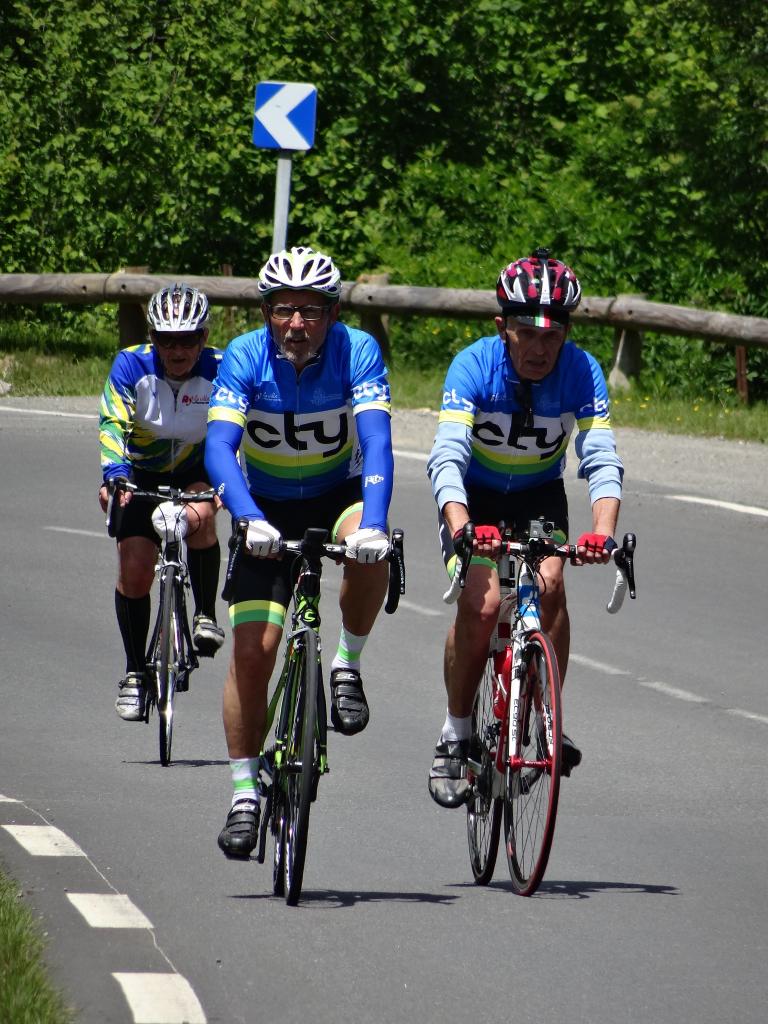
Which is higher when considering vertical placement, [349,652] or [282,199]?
Result: [282,199]

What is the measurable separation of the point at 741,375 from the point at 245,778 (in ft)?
40.1

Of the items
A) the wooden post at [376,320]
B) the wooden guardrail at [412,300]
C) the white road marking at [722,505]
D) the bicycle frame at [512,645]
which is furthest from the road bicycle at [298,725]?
the wooden post at [376,320]

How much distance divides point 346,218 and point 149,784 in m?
17.7

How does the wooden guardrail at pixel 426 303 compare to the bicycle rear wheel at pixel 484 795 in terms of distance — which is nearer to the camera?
the bicycle rear wheel at pixel 484 795

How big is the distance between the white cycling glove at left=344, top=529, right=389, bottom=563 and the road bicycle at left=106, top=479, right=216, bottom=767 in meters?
2.53

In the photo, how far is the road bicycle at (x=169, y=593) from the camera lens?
9141 millimetres

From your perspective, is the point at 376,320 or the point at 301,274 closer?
the point at 301,274

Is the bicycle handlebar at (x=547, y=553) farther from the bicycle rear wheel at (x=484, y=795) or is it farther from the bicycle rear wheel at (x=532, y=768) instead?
the bicycle rear wheel at (x=484, y=795)

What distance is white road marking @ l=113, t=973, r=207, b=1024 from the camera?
5414mm

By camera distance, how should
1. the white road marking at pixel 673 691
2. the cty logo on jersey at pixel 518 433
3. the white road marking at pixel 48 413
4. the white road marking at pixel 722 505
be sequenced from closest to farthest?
the cty logo on jersey at pixel 518 433, the white road marking at pixel 673 691, the white road marking at pixel 722 505, the white road marking at pixel 48 413

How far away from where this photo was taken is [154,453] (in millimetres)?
9516

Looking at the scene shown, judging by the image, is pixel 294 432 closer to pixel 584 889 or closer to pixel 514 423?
pixel 514 423

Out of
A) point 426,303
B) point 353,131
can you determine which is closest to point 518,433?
point 426,303

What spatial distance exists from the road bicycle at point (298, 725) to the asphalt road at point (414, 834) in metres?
0.20
